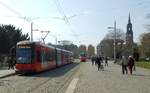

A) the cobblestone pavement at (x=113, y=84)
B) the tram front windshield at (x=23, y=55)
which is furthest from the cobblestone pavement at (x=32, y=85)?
the tram front windshield at (x=23, y=55)

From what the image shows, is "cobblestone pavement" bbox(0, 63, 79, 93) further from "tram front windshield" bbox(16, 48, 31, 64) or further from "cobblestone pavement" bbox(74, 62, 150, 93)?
"tram front windshield" bbox(16, 48, 31, 64)

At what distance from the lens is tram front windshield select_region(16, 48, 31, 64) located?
122 ft

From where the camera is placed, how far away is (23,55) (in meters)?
37.2

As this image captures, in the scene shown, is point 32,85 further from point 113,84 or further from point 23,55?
point 23,55

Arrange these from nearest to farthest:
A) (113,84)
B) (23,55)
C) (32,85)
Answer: (32,85) → (113,84) → (23,55)

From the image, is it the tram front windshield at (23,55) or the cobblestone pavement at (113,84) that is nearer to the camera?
the cobblestone pavement at (113,84)

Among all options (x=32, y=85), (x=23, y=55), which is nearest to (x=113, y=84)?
(x=32, y=85)

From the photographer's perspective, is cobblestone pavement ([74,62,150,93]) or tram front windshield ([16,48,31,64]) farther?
tram front windshield ([16,48,31,64])

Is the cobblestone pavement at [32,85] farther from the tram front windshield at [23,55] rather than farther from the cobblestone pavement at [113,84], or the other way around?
the tram front windshield at [23,55]

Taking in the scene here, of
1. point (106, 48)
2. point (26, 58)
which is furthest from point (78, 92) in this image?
point (106, 48)

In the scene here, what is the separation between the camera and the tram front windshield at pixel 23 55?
37.1 meters

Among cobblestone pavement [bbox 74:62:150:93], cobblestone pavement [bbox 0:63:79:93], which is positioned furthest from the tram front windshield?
cobblestone pavement [bbox 74:62:150:93]

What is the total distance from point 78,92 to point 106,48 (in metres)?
132

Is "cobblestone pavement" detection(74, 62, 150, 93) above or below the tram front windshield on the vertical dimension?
below
